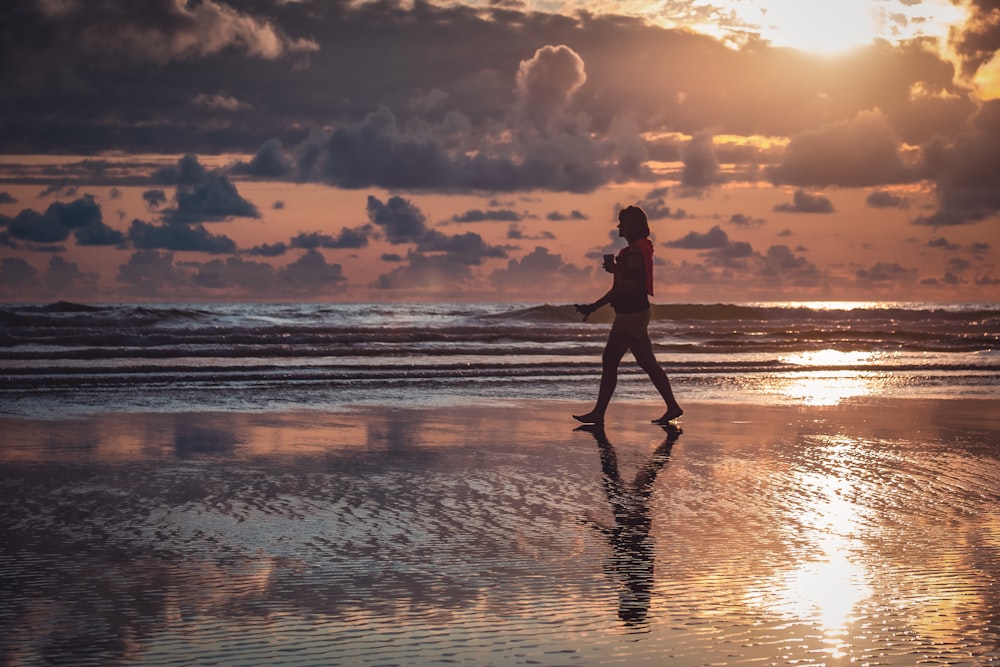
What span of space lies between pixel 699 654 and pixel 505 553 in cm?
151

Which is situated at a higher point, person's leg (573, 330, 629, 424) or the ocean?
person's leg (573, 330, 629, 424)

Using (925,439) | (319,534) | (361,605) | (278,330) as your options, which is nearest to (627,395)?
(925,439)

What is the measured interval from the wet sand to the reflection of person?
4.61 ft

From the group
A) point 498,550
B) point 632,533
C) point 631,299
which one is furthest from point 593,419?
point 498,550

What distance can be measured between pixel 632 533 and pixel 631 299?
17.7 ft

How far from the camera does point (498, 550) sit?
4680 mm

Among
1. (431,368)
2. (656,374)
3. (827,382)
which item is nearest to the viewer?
(656,374)

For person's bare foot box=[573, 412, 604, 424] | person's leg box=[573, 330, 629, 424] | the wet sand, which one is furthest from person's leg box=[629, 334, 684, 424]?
the wet sand

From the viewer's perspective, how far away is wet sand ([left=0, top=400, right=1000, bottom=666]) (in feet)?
11.0

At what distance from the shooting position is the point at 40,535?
5008mm

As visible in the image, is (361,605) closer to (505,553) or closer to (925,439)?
(505,553)

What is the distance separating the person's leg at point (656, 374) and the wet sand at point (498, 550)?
1.25 meters

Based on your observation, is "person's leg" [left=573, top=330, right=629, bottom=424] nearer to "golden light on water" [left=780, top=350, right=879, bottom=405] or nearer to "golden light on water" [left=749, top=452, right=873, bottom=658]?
"golden light on water" [left=780, top=350, right=879, bottom=405]

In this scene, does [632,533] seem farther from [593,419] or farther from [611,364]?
[611,364]
